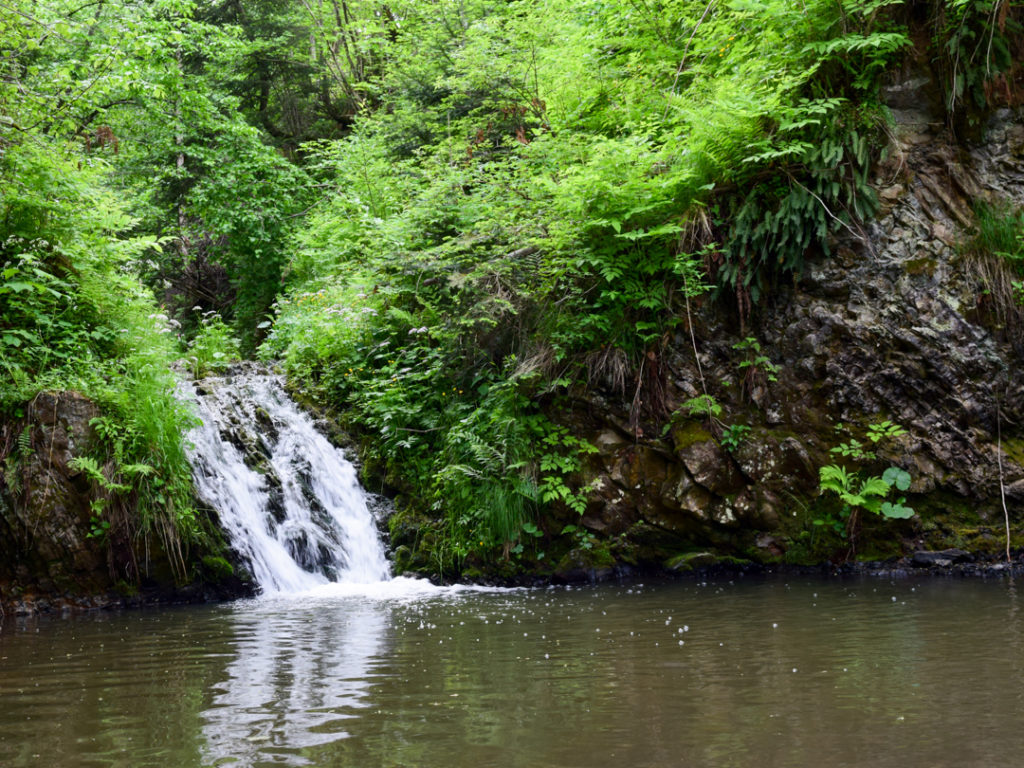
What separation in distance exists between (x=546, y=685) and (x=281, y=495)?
6261 mm

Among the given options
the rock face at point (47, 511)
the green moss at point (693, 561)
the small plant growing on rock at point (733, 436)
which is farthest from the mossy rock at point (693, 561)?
the rock face at point (47, 511)

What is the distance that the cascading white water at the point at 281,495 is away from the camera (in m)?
8.95

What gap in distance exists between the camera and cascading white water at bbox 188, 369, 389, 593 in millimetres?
8953

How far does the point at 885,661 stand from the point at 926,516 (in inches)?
180

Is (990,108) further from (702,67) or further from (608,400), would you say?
(608,400)

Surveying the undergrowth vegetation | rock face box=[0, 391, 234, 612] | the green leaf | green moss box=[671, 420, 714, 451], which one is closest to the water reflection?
rock face box=[0, 391, 234, 612]

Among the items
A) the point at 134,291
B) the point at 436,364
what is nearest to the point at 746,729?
the point at 436,364

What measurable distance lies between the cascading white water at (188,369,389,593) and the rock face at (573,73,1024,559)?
2.92 meters

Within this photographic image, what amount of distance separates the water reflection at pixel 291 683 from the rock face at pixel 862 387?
3.46 m

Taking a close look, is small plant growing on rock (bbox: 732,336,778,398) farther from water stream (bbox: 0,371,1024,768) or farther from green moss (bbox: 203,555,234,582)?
green moss (bbox: 203,555,234,582)

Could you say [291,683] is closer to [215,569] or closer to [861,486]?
[215,569]

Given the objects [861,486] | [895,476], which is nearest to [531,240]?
[861,486]

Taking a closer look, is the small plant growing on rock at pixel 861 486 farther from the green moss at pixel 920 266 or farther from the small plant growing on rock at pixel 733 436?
the green moss at pixel 920 266

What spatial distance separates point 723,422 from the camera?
8.81m
